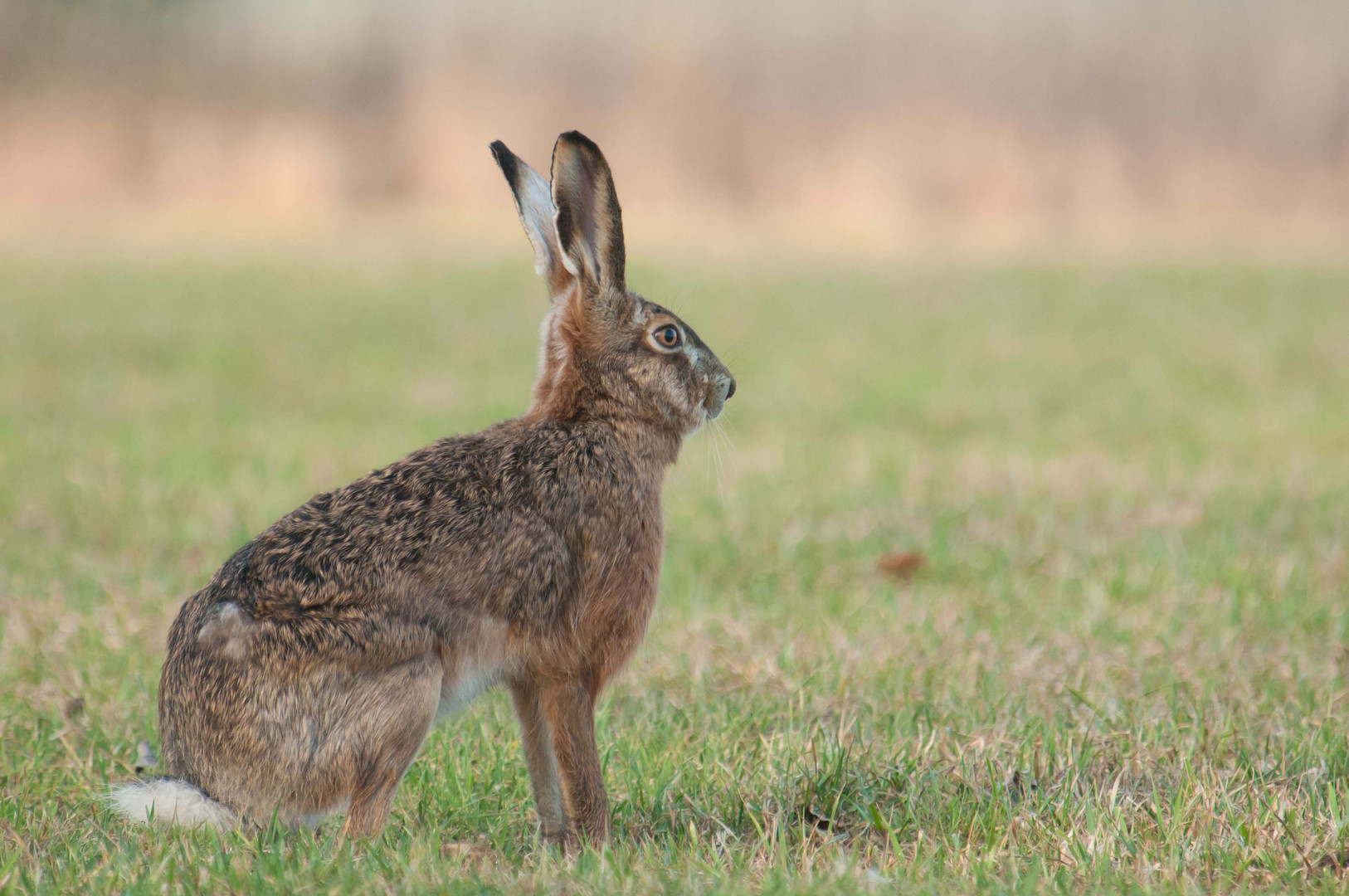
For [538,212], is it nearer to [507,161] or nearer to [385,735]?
[507,161]

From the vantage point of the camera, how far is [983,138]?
32.9 m

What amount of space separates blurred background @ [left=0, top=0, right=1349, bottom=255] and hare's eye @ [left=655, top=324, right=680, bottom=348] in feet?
85.5

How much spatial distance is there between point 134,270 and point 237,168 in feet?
47.3

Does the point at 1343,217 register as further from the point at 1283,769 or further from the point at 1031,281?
the point at 1283,769

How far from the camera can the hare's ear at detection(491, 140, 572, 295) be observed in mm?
3287

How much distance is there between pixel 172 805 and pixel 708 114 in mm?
32142

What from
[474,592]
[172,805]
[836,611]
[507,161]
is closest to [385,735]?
[474,592]

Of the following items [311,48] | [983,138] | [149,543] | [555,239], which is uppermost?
[311,48]

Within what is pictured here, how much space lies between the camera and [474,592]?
292 centimetres

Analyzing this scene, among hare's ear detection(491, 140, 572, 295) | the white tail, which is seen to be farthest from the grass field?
hare's ear detection(491, 140, 572, 295)

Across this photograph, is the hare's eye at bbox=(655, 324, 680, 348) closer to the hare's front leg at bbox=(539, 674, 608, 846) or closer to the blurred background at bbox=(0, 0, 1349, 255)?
the hare's front leg at bbox=(539, 674, 608, 846)

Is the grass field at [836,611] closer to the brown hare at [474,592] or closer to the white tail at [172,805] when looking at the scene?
the white tail at [172,805]

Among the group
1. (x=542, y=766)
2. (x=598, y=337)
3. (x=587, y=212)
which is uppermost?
(x=587, y=212)

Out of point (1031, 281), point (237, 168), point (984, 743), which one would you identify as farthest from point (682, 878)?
point (237, 168)
